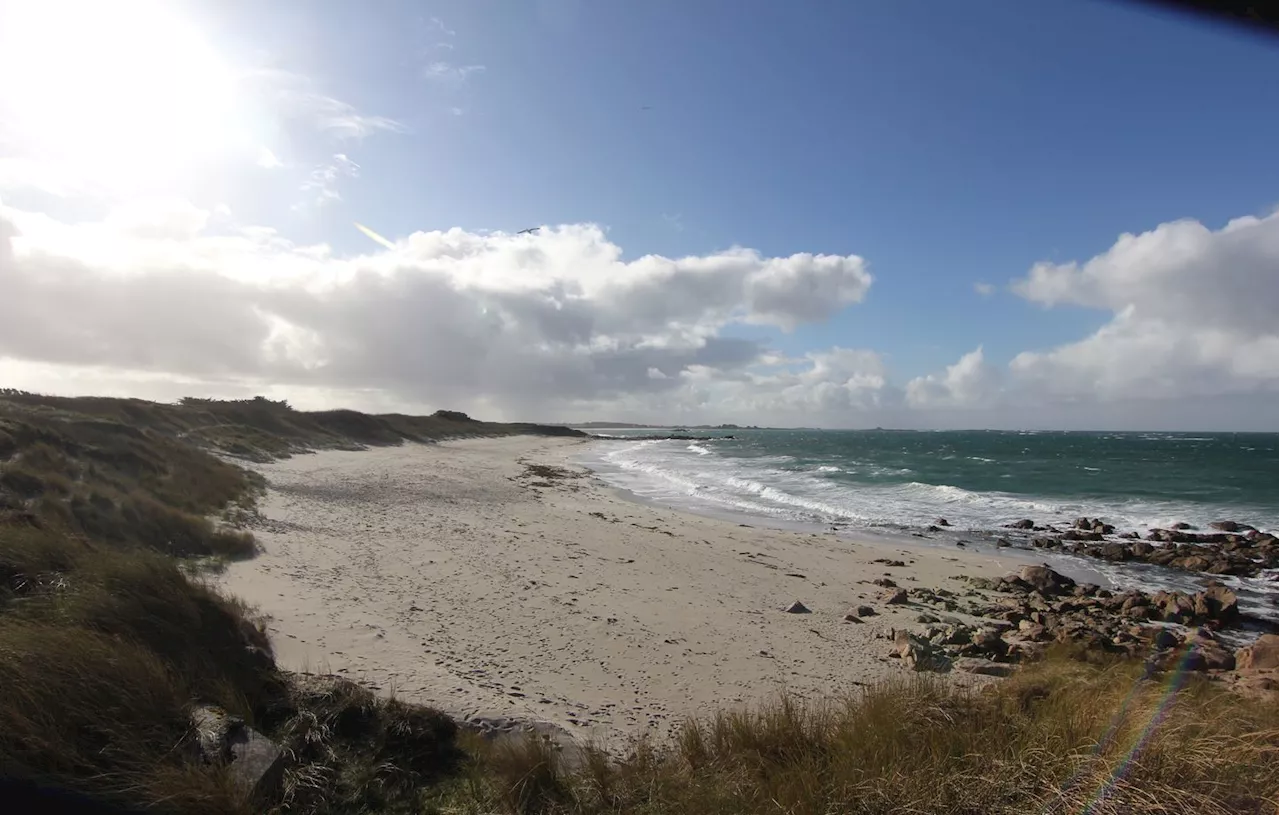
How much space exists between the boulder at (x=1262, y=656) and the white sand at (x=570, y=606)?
4116 mm

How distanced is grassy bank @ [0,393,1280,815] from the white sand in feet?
4.33

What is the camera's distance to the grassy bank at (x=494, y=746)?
314cm

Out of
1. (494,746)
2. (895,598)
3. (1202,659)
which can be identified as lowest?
(895,598)

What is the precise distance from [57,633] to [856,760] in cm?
518

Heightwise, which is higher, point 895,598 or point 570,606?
point 570,606

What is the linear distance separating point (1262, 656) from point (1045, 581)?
5.29 meters

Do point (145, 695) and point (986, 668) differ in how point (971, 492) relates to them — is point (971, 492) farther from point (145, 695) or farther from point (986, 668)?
point (145, 695)

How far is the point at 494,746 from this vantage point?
15.8 ft

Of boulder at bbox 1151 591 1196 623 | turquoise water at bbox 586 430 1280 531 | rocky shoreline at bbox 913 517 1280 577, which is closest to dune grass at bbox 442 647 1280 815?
boulder at bbox 1151 591 1196 623

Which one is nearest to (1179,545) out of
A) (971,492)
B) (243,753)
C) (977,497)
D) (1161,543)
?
(1161,543)

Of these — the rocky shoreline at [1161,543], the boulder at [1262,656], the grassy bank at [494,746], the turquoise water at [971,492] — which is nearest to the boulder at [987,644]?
the boulder at [1262,656]

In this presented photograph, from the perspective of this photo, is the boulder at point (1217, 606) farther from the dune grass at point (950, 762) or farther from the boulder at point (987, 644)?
the dune grass at point (950, 762)

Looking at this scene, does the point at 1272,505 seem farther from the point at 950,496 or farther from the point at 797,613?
the point at 797,613

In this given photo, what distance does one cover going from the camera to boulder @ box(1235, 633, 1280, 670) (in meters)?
7.84
